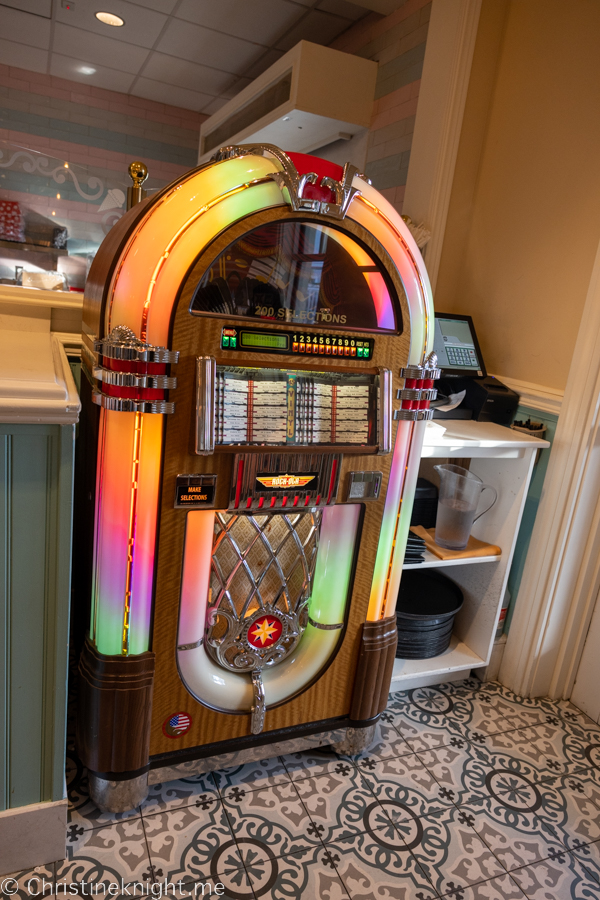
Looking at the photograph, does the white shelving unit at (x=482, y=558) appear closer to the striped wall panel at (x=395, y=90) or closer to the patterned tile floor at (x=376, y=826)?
the patterned tile floor at (x=376, y=826)

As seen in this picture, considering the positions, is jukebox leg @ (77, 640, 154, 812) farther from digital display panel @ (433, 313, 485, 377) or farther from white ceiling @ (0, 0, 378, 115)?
white ceiling @ (0, 0, 378, 115)

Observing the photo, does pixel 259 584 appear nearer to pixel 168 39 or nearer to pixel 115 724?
pixel 115 724

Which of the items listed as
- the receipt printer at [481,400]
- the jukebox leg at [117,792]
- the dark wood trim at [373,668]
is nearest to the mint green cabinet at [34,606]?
the jukebox leg at [117,792]

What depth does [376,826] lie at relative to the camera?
5.24 feet

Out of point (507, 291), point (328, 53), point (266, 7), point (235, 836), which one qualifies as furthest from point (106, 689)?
point (266, 7)

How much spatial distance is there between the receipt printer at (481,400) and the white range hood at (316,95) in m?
1.51

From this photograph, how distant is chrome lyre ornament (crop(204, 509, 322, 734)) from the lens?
1.52m

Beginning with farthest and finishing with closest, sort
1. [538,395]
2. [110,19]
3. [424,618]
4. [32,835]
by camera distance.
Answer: [110,19], [538,395], [424,618], [32,835]

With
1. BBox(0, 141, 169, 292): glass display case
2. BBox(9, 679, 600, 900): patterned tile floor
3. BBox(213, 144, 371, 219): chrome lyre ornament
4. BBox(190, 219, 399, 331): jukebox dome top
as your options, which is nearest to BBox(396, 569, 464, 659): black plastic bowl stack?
BBox(9, 679, 600, 900): patterned tile floor

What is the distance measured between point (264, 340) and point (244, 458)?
272mm

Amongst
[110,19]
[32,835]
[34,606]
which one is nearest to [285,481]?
[34,606]

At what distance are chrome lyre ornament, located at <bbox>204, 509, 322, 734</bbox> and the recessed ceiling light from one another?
3.86 metres

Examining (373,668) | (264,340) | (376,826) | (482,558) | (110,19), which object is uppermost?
(110,19)

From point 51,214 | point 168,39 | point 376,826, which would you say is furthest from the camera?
point 168,39
